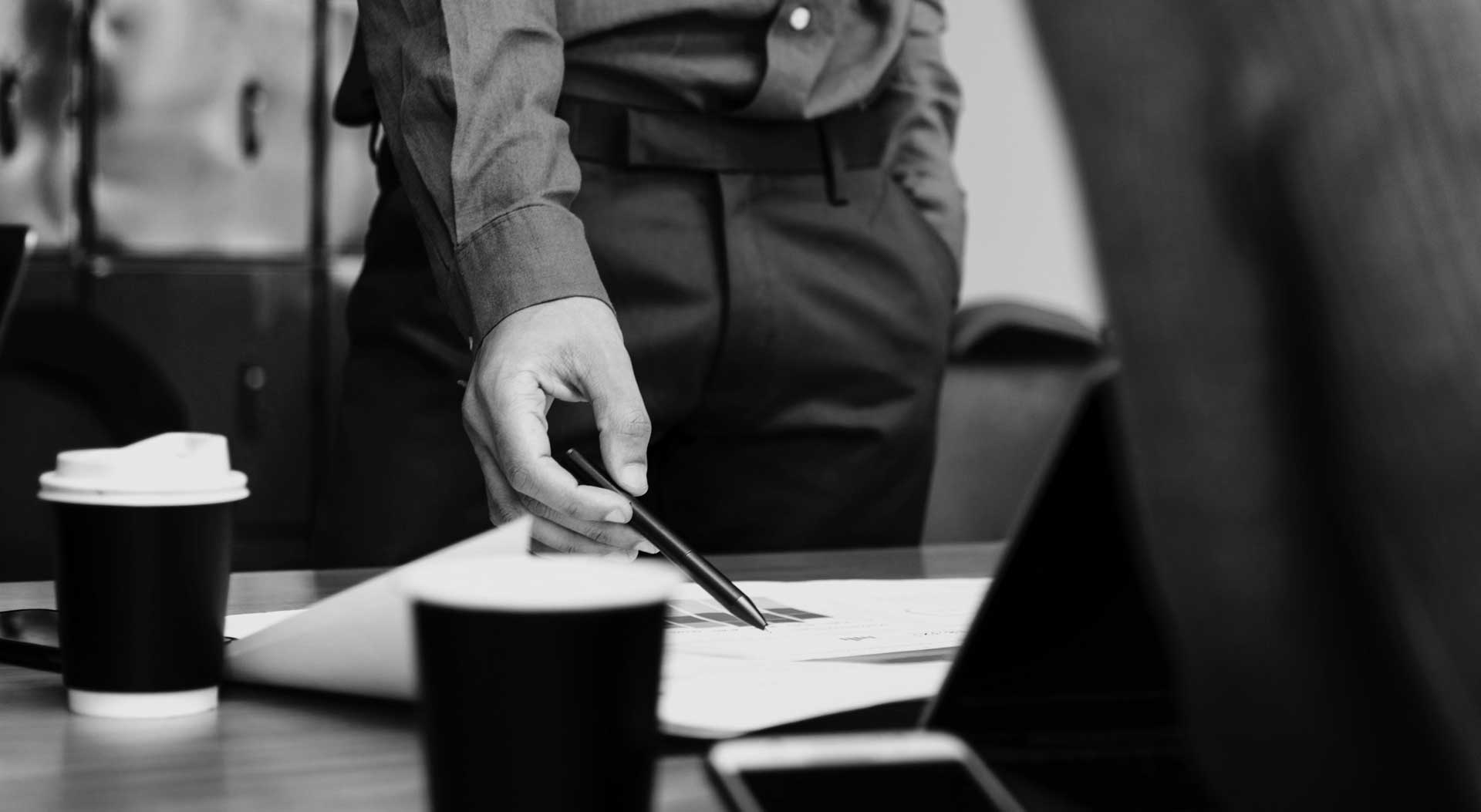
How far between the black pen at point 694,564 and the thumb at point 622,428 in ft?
0.06

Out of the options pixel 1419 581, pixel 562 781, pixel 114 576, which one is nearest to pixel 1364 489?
pixel 1419 581

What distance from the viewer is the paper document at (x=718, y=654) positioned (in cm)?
58

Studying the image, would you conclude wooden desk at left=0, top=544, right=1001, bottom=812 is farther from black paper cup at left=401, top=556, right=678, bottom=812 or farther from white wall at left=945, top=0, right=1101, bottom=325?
white wall at left=945, top=0, right=1101, bottom=325

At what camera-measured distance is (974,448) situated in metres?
1.89

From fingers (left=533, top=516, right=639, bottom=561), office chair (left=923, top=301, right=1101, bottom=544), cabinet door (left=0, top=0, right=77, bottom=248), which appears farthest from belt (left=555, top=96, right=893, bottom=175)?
cabinet door (left=0, top=0, right=77, bottom=248)

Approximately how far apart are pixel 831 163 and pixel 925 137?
316 millimetres

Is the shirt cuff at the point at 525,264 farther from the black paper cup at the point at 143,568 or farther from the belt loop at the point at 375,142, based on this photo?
the black paper cup at the point at 143,568

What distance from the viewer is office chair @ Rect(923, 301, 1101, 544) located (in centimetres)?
185

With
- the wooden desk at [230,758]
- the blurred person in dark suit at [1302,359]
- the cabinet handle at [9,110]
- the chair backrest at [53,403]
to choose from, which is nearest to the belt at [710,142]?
the wooden desk at [230,758]

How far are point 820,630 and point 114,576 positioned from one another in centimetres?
→ 35

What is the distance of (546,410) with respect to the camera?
0.98 meters

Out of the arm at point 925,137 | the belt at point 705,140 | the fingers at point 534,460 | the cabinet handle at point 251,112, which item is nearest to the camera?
the fingers at point 534,460

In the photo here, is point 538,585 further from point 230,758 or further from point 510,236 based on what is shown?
point 510,236

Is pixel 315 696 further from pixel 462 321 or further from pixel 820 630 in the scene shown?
pixel 462 321
